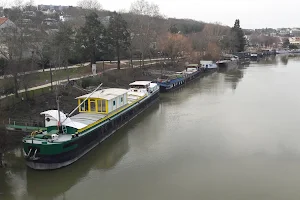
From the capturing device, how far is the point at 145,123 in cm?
2419

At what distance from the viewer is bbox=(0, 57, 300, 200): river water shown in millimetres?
13766

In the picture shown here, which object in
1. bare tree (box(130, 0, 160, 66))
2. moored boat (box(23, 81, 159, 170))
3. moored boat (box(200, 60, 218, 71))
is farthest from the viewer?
moored boat (box(200, 60, 218, 71))

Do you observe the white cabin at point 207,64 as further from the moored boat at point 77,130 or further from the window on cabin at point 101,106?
the window on cabin at point 101,106

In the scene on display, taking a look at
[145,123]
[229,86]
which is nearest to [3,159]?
[145,123]

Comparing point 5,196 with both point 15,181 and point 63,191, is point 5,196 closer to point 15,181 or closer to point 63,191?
point 15,181

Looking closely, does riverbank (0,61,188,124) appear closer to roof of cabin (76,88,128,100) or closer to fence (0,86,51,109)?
fence (0,86,51,109)

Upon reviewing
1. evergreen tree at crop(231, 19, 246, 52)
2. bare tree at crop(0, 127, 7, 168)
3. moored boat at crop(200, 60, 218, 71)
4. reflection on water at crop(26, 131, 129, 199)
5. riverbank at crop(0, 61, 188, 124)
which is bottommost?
reflection on water at crop(26, 131, 129, 199)

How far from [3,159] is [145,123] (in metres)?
10.7

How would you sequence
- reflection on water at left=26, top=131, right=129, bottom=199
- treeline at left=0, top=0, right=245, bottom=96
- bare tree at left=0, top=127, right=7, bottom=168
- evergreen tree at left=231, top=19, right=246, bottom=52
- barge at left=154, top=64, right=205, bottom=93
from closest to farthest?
reflection on water at left=26, top=131, right=129, bottom=199 → bare tree at left=0, top=127, right=7, bottom=168 → treeline at left=0, top=0, right=245, bottom=96 → barge at left=154, top=64, right=205, bottom=93 → evergreen tree at left=231, top=19, right=246, bottom=52

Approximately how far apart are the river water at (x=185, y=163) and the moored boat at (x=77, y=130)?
523 millimetres

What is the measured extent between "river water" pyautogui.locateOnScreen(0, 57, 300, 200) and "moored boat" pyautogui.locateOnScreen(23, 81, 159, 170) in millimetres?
523

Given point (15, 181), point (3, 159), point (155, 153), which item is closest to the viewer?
point (15, 181)

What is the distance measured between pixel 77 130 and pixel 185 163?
5747 mm

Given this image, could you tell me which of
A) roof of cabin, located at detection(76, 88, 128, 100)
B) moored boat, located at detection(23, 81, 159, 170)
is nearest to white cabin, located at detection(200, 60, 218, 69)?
moored boat, located at detection(23, 81, 159, 170)
